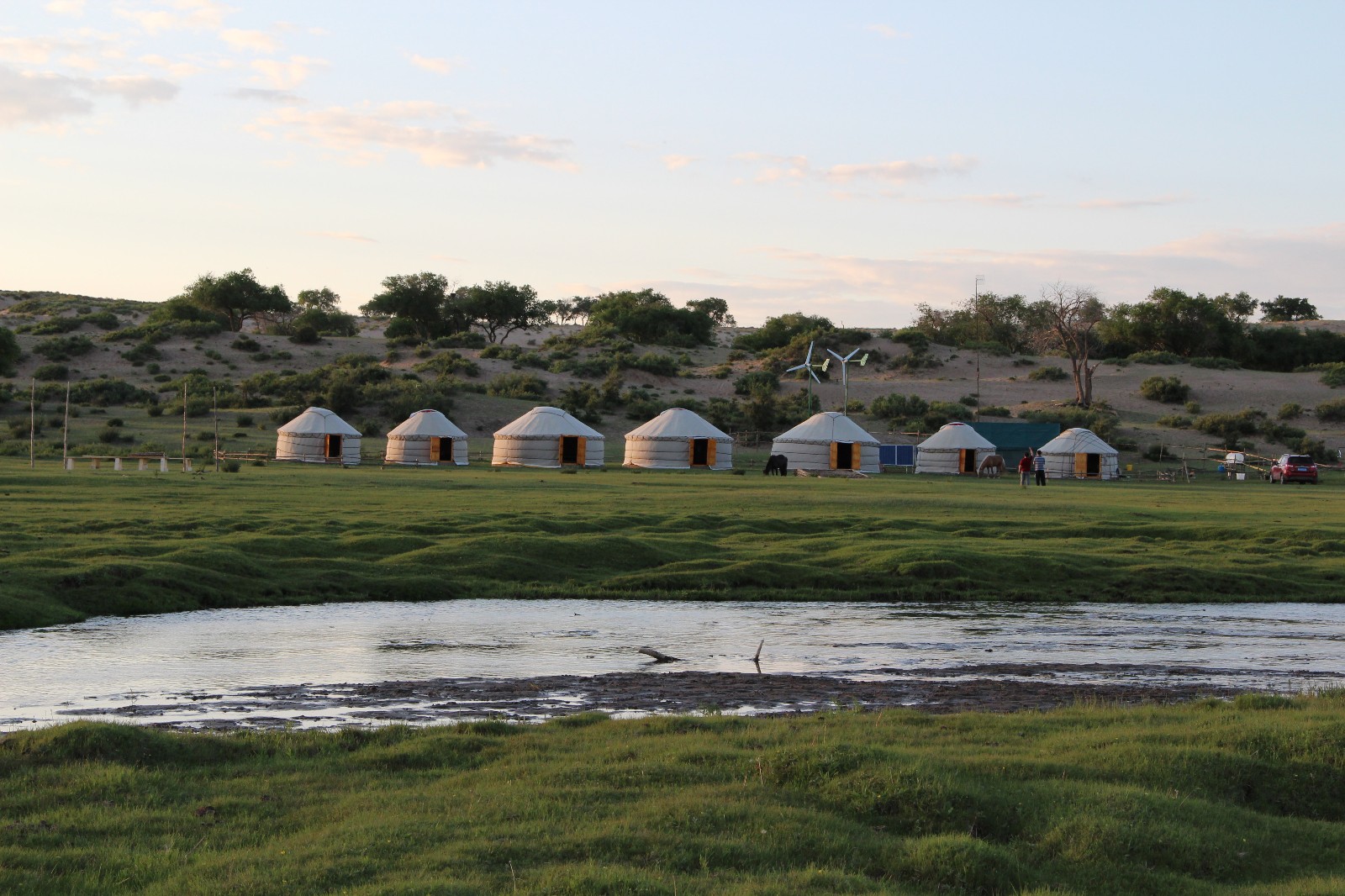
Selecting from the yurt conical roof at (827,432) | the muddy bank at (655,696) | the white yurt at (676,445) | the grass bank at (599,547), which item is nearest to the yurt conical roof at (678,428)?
the white yurt at (676,445)

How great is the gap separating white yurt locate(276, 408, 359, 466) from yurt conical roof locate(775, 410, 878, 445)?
17.8 metres

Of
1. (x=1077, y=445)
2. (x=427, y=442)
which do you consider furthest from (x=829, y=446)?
(x=427, y=442)

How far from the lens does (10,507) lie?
26.6 metres

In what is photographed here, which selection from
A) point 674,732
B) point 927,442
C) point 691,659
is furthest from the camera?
point 927,442

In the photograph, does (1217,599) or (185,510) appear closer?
(1217,599)

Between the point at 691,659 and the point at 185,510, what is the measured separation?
617 inches

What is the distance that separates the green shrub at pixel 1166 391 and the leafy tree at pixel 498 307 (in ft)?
176

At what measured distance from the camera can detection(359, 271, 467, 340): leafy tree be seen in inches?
4564

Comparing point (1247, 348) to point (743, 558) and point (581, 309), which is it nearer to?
point (581, 309)

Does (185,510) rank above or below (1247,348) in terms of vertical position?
below

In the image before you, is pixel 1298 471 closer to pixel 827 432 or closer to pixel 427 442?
pixel 827 432

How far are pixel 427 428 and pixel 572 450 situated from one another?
5.91m

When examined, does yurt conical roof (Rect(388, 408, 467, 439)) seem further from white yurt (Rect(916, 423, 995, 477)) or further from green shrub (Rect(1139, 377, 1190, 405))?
green shrub (Rect(1139, 377, 1190, 405))

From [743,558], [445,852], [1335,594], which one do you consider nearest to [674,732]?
[445,852]
